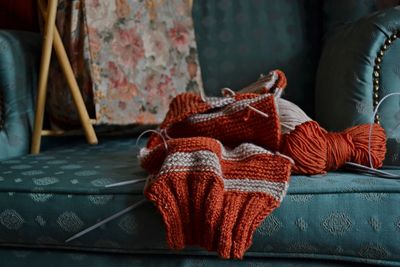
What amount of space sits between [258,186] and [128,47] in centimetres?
70

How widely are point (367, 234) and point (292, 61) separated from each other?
708 mm

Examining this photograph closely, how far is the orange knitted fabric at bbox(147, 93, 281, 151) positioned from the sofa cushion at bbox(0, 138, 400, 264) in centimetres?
10

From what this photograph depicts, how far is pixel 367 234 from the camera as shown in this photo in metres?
0.67

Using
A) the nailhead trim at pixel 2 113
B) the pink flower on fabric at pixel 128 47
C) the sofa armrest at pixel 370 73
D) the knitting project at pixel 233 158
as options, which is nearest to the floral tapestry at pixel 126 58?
the pink flower on fabric at pixel 128 47

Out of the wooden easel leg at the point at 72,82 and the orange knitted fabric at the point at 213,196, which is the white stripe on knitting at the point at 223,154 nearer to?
the orange knitted fabric at the point at 213,196

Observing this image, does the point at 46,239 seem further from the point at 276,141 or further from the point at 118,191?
the point at 276,141

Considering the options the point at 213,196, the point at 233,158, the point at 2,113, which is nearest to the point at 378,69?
the point at 233,158

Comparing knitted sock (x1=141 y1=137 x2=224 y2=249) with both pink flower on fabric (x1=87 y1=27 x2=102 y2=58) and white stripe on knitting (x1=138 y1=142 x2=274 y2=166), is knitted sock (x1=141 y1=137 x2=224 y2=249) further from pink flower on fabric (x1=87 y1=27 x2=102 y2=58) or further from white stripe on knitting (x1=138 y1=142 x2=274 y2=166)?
pink flower on fabric (x1=87 y1=27 x2=102 y2=58)

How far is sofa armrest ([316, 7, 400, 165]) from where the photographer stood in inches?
35.5

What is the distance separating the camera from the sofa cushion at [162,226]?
0.68 m

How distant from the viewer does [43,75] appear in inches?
45.9

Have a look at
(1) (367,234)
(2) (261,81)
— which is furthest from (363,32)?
(1) (367,234)

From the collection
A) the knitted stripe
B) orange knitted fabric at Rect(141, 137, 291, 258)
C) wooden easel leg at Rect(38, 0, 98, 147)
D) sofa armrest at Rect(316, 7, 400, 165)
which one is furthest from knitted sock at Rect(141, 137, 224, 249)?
wooden easel leg at Rect(38, 0, 98, 147)

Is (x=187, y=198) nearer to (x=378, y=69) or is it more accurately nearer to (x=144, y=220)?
(x=144, y=220)
